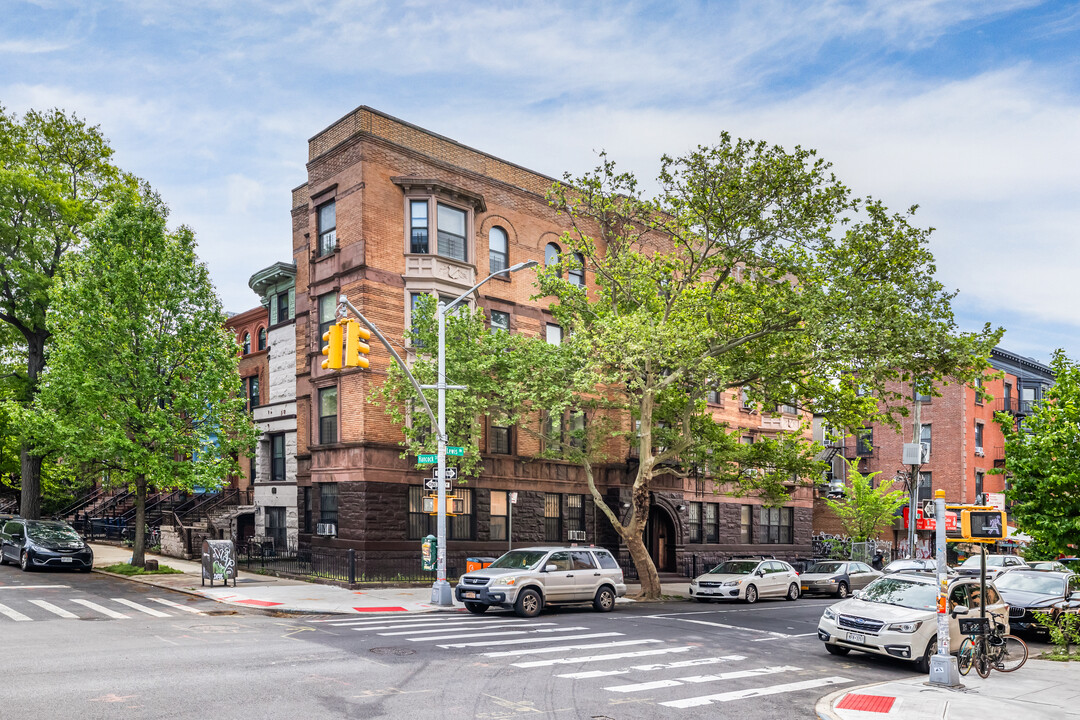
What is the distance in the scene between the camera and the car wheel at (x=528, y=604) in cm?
2048

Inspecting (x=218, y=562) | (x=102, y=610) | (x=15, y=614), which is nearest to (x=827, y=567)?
(x=218, y=562)

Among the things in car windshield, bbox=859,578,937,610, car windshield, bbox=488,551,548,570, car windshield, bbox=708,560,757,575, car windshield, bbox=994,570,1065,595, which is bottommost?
car windshield, bbox=708,560,757,575

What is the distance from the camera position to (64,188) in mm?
34781

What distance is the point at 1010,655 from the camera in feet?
50.1

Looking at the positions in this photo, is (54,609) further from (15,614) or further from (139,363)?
(139,363)

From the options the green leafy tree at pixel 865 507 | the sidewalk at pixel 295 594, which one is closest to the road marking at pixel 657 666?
A: the sidewalk at pixel 295 594

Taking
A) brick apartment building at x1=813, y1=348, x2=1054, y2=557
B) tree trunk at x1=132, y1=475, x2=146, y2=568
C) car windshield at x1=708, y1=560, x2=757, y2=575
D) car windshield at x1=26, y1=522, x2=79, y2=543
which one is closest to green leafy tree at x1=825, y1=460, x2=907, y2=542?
brick apartment building at x1=813, y1=348, x2=1054, y2=557

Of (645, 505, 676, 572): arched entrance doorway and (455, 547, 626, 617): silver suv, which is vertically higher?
(455, 547, 626, 617): silver suv

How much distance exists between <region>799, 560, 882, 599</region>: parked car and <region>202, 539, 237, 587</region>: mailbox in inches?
795

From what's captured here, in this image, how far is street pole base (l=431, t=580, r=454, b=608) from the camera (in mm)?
22250

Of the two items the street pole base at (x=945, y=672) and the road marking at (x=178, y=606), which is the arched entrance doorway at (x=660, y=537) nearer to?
the road marking at (x=178, y=606)

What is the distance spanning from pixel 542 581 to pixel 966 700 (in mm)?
10714

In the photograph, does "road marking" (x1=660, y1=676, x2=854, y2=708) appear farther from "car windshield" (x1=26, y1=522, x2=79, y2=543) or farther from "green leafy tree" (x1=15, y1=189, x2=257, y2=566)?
"car windshield" (x1=26, y1=522, x2=79, y2=543)

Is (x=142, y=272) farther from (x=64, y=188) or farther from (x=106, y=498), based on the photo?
(x=106, y=498)
